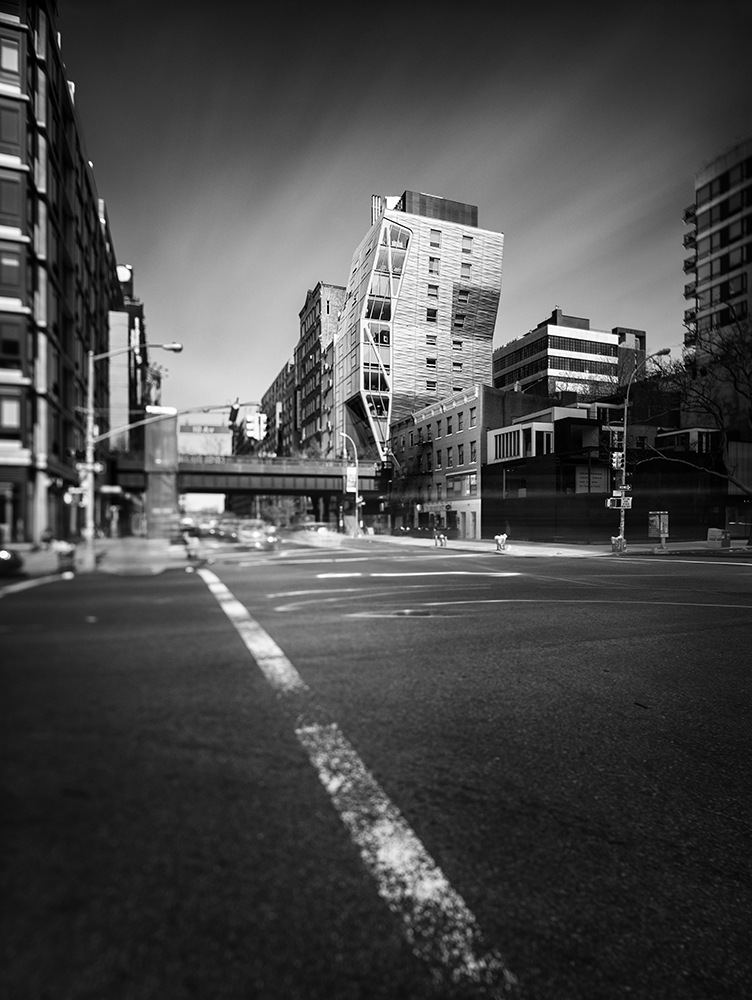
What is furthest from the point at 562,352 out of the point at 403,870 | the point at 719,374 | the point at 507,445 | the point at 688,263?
the point at 403,870

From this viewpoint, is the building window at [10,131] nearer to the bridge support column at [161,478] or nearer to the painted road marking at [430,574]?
the bridge support column at [161,478]

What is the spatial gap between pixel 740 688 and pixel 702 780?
1.35m

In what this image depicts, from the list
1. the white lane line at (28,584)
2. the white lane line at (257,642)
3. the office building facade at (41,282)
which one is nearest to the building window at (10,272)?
the office building facade at (41,282)

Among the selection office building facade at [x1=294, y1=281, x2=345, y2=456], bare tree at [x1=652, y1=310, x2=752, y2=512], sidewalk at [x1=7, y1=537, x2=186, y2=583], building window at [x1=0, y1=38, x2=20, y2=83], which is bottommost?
sidewalk at [x1=7, y1=537, x2=186, y2=583]

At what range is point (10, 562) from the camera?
0.96 meters

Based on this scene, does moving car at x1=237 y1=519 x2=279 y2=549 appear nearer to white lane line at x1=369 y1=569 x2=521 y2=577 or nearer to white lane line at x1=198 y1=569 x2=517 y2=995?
white lane line at x1=198 y1=569 x2=517 y2=995

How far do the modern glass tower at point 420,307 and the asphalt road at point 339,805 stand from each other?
3352cm

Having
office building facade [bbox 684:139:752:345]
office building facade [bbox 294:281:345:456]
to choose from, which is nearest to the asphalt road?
office building facade [bbox 684:139:752:345]

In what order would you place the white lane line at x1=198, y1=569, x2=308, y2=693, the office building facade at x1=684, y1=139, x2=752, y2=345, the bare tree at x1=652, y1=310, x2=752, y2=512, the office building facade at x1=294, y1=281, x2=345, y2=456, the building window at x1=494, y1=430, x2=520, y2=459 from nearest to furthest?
1. the white lane line at x1=198, y1=569, x2=308, y2=693
2. the office building facade at x1=684, y1=139, x2=752, y2=345
3. the bare tree at x1=652, y1=310, x2=752, y2=512
4. the building window at x1=494, y1=430, x2=520, y2=459
5. the office building facade at x1=294, y1=281, x2=345, y2=456

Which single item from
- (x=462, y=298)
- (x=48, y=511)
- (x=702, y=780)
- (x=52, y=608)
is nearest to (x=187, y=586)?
(x=52, y=608)

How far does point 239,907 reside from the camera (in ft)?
3.86

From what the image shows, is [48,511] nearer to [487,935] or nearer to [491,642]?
[487,935]

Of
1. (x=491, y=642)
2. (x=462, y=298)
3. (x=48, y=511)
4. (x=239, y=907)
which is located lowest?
(x=239, y=907)

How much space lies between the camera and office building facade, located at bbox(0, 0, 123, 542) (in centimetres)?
93
